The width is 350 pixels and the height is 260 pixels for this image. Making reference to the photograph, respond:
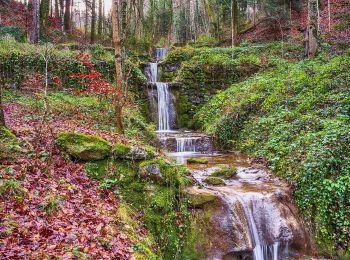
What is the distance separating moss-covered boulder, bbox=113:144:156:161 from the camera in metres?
6.77

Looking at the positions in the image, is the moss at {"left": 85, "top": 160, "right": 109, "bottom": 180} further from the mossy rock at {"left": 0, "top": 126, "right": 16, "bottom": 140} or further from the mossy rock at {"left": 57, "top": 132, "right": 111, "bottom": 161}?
the mossy rock at {"left": 0, "top": 126, "right": 16, "bottom": 140}

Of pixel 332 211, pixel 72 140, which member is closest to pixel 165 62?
pixel 72 140

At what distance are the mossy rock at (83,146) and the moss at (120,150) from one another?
0.48ft

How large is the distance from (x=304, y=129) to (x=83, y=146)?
638 centimetres

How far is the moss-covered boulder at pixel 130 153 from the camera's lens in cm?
677

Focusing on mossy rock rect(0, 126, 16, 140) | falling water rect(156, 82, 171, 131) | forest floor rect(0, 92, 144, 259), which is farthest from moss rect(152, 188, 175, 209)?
falling water rect(156, 82, 171, 131)

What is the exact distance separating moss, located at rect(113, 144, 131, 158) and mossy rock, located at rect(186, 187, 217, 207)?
1657 mm

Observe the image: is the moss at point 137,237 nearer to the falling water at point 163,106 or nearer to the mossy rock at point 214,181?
the mossy rock at point 214,181

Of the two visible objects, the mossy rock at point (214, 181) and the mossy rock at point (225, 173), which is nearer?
the mossy rock at point (214, 181)

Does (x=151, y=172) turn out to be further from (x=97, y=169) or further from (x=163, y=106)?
(x=163, y=106)

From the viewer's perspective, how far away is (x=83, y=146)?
21.8ft

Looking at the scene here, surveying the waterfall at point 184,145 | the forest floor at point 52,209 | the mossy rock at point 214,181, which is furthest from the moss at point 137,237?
the waterfall at point 184,145

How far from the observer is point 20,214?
438 centimetres

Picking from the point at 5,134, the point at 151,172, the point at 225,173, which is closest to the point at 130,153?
the point at 151,172
